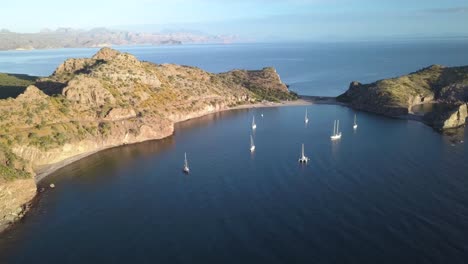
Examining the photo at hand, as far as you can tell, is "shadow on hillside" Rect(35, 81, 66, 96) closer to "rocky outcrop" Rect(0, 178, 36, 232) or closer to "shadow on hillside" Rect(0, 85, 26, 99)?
"shadow on hillside" Rect(0, 85, 26, 99)

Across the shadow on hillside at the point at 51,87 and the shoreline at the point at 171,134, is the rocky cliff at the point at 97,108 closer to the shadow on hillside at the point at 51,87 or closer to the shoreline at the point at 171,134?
the shadow on hillside at the point at 51,87

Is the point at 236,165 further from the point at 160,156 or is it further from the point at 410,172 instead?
the point at 410,172

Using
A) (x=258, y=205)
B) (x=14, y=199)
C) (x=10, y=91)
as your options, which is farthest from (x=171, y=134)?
(x=10, y=91)

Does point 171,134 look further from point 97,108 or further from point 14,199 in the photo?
point 14,199

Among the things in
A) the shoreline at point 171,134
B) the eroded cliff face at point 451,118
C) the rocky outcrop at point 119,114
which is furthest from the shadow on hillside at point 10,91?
the eroded cliff face at point 451,118

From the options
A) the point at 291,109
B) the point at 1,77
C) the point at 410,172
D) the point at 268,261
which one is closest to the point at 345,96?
the point at 291,109

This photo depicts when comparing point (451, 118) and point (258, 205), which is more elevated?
point (451, 118)
